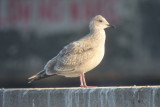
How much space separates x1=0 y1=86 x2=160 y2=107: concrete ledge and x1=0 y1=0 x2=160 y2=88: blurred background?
8.77m

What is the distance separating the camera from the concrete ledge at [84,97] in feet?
19.3

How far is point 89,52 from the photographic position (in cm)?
799

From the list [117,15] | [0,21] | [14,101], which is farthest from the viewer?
[0,21]

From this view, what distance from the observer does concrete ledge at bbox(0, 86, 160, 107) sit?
19.3 feet

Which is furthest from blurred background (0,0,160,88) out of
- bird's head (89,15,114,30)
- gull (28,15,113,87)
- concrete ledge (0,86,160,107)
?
concrete ledge (0,86,160,107)

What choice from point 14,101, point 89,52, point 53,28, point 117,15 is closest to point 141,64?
point 117,15

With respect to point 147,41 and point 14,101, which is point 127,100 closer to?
point 14,101

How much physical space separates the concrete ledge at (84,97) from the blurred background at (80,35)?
8.77 m

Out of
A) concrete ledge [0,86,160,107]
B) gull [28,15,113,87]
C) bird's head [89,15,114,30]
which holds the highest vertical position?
bird's head [89,15,114,30]

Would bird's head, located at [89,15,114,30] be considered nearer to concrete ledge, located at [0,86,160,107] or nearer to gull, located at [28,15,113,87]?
gull, located at [28,15,113,87]

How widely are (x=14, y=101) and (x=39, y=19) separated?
9.54 m

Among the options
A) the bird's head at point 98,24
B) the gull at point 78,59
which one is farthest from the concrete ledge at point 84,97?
the bird's head at point 98,24

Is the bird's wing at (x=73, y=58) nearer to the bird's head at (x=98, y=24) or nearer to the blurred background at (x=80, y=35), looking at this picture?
the bird's head at (x=98, y=24)

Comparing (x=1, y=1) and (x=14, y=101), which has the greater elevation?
(x=1, y=1)
